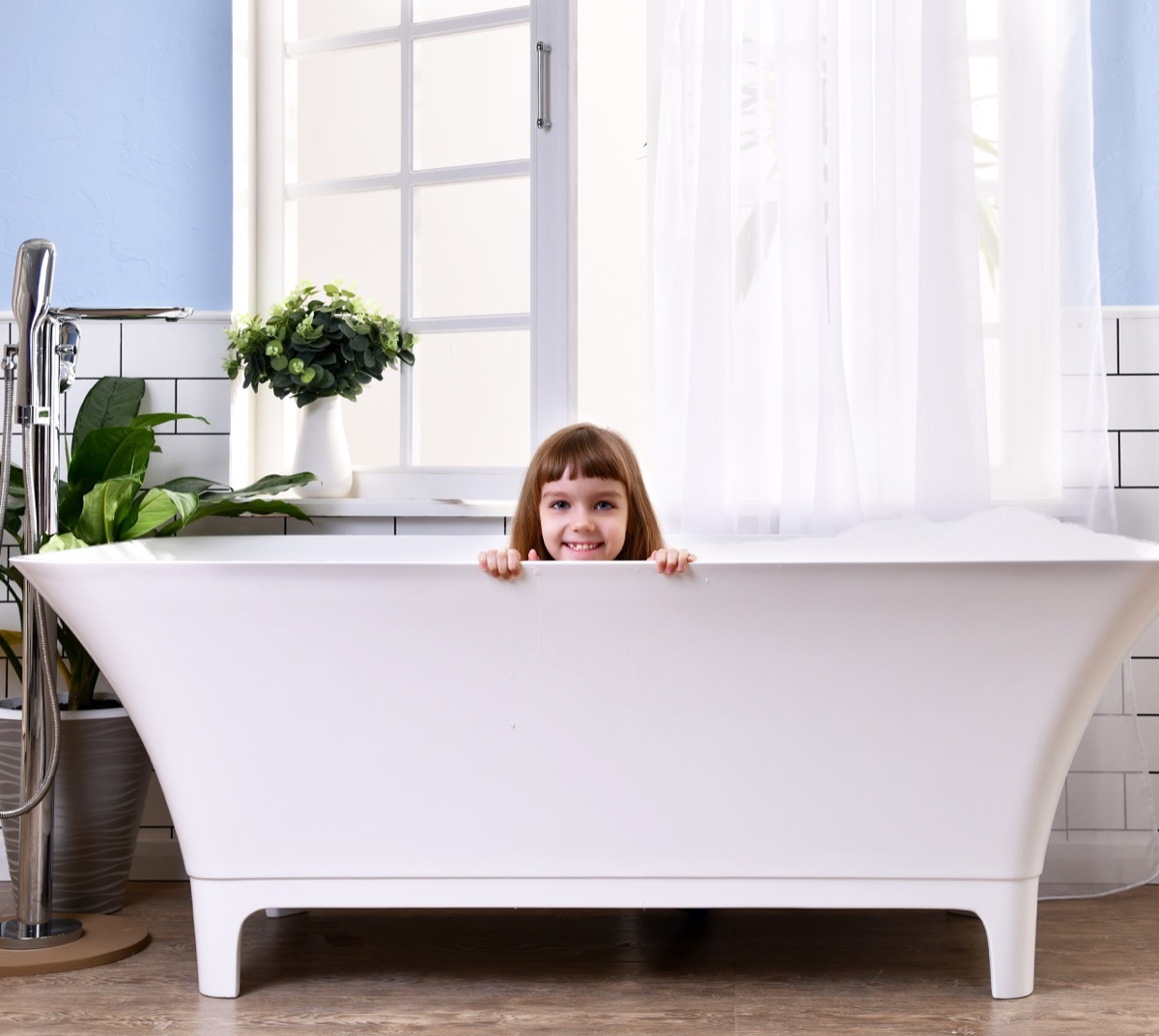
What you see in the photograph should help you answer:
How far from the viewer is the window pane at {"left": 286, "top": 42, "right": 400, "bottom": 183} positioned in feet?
9.22

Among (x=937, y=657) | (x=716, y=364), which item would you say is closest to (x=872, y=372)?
(x=716, y=364)

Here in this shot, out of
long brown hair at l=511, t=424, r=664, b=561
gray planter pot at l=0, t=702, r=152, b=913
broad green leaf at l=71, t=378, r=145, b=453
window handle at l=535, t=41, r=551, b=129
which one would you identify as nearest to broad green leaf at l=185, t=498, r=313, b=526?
broad green leaf at l=71, t=378, r=145, b=453

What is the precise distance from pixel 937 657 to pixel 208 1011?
3.52 ft

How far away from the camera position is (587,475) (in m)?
1.92

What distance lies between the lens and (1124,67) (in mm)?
2230

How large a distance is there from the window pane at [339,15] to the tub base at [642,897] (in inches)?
80.7

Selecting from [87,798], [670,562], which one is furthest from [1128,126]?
[87,798]

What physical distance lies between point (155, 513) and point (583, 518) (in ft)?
2.43

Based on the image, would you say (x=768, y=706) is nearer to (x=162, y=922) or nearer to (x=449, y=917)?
(x=449, y=917)

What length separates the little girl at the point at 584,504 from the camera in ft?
6.24

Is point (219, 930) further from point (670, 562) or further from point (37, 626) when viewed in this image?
point (670, 562)

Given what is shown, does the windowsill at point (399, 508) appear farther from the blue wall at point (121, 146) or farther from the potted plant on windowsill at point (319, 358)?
the blue wall at point (121, 146)

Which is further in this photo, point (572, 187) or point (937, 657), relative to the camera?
point (572, 187)

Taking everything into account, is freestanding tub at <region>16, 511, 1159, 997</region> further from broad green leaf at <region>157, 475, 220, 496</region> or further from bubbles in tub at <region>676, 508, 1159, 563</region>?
broad green leaf at <region>157, 475, 220, 496</region>
